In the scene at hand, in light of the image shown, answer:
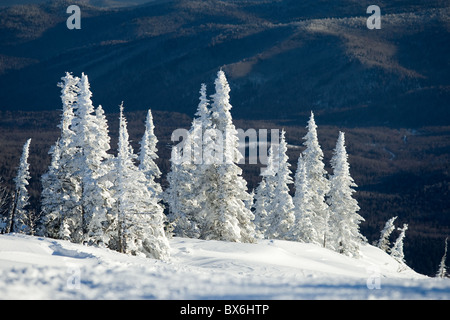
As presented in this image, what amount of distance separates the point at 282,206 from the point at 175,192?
795 centimetres

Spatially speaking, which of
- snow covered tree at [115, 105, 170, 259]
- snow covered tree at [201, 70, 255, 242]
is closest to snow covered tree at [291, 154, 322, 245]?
snow covered tree at [201, 70, 255, 242]

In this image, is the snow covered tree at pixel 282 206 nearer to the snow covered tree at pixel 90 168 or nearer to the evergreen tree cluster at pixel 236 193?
the evergreen tree cluster at pixel 236 193

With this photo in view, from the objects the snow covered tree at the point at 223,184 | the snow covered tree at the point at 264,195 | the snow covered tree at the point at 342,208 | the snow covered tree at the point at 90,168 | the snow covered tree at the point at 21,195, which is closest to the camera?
the snow covered tree at the point at 90,168

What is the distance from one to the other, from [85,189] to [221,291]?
11.0 meters

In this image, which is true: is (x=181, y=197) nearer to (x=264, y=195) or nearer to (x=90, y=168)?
(x=90, y=168)

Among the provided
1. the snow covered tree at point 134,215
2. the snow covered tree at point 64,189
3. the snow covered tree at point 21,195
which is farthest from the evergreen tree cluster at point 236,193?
the snow covered tree at point 21,195

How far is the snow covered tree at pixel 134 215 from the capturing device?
2089 centimetres

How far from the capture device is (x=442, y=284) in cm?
1316

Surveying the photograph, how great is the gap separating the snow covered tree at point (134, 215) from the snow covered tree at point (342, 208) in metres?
18.8

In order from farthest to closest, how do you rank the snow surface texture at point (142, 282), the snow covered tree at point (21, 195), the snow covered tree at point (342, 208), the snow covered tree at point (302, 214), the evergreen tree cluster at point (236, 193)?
the snow covered tree at point (342, 208) < the snow covered tree at point (302, 214) < the snow covered tree at point (21, 195) < the evergreen tree cluster at point (236, 193) < the snow surface texture at point (142, 282)
